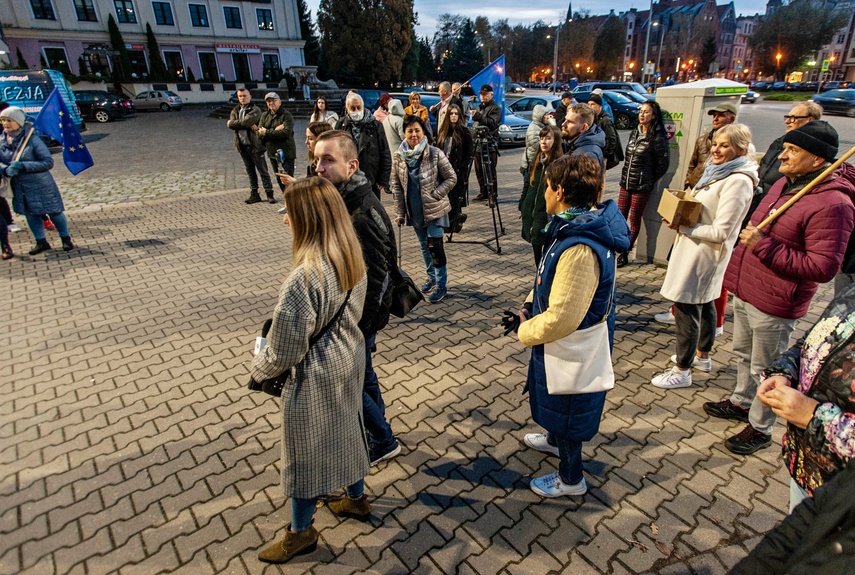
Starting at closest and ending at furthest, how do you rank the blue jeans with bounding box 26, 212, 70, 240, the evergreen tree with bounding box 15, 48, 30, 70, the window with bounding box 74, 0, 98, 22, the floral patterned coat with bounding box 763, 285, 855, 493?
the floral patterned coat with bounding box 763, 285, 855, 493, the blue jeans with bounding box 26, 212, 70, 240, the evergreen tree with bounding box 15, 48, 30, 70, the window with bounding box 74, 0, 98, 22

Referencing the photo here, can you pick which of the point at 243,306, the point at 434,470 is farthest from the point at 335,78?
the point at 434,470

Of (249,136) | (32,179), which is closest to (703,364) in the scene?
(32,179)

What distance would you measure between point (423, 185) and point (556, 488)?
3.32 m

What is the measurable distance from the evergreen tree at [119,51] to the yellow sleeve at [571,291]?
157 ft

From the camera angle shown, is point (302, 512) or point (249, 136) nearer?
point (302, 512)

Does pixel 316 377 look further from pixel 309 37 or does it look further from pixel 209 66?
pixel 309 37

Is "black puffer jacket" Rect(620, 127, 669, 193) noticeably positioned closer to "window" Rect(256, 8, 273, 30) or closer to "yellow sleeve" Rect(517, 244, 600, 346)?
"yellow sleeve" Rect(517, 244, 600, 346)

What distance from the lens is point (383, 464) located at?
3293 mm

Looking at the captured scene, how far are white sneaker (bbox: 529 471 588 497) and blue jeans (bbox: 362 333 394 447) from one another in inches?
39.3

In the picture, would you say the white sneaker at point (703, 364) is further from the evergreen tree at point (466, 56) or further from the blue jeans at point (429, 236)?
→ the evergreen tree at point (466, 56)

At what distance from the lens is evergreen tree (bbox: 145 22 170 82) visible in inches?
1580

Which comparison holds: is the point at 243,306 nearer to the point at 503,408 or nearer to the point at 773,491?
the point at 503,408

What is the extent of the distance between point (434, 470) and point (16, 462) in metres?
2.89

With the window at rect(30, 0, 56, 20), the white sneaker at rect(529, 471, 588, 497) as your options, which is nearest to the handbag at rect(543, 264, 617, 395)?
the white sneaker at rect(529, 471, 588, 497)
